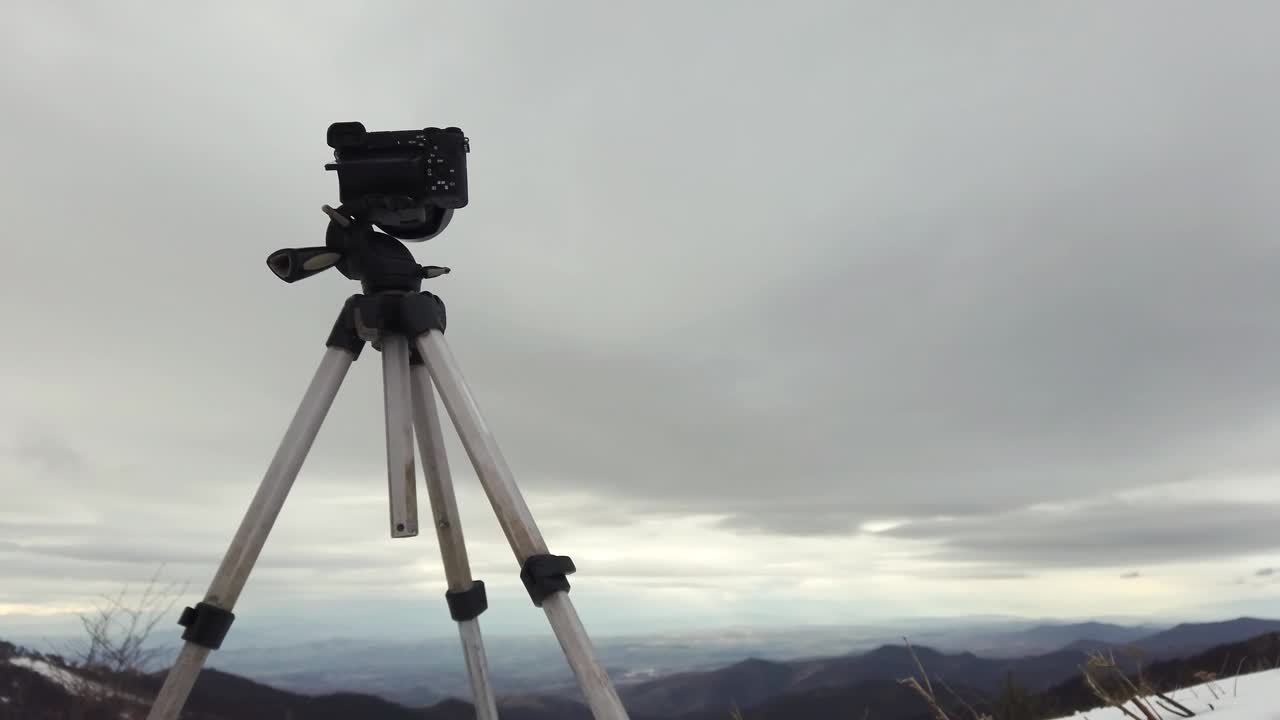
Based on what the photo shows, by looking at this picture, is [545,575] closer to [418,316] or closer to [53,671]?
[418,316]

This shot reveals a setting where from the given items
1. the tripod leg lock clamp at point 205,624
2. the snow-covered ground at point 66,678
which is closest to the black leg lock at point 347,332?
the tripod leg lock clamp at point 205,624

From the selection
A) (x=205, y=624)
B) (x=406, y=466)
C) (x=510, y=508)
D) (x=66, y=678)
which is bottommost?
(x=66, y=678)

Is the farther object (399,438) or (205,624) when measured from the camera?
(399,438)

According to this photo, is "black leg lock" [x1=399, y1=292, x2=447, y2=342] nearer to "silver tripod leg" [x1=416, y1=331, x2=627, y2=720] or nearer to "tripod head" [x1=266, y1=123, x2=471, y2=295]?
"silver tripod leg" [x1=416, y1=331, x2=627, y2=720]

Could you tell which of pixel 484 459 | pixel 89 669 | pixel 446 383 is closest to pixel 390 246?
pixel 446 383

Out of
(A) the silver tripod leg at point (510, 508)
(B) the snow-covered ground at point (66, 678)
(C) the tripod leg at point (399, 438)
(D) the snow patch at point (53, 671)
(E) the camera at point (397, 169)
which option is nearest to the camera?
(A) the silver tripod leg at point (510, 508)

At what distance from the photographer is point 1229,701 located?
5.10 metres

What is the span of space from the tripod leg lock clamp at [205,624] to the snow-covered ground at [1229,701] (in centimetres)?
532

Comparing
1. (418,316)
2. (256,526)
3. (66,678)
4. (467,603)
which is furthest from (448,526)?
(66,678)

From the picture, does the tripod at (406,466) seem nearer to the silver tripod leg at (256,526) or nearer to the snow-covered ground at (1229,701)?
the silver tripod leg at (256,526)

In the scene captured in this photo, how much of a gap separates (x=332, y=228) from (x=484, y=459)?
6.54 ft

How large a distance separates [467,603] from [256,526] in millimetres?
1403

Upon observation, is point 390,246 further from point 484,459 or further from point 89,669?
point 89,669

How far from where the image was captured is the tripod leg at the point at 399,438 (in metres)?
5.02
